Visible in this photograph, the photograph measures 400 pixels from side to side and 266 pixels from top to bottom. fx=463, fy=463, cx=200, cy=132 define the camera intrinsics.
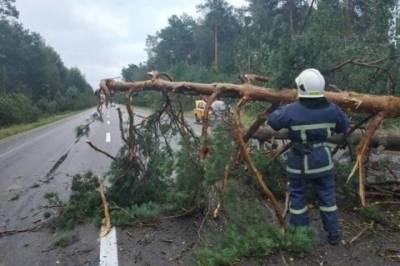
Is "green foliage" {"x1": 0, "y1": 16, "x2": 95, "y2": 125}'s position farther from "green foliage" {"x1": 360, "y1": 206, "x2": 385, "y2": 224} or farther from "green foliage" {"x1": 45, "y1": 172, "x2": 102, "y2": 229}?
"green foliage" {"x1": 360, "y1": 206, "x2": 385, "y2": 224}

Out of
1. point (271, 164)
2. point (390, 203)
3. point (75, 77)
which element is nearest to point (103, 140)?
point (271, 164)

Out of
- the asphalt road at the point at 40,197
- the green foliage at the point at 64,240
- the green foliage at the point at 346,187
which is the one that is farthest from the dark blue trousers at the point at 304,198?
the green foliage at the point at 64,240

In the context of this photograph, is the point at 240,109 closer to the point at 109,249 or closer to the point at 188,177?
the point at 188,177

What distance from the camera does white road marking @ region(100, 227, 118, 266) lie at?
4285 mm

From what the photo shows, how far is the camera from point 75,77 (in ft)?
366

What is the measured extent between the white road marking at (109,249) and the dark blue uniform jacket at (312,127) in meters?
1.98

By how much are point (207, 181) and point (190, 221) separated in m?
0.82

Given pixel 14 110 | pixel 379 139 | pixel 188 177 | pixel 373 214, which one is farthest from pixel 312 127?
pixel 14 110

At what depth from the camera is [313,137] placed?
4449mm

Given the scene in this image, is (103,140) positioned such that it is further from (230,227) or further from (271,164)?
(230,227)

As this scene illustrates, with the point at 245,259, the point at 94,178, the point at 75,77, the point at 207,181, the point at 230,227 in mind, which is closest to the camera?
the point at 245,259

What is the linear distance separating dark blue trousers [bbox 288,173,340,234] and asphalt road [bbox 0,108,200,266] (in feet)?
6.43

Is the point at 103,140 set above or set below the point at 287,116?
below

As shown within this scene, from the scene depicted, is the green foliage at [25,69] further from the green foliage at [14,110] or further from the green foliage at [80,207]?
the green foliage at [80,207]
